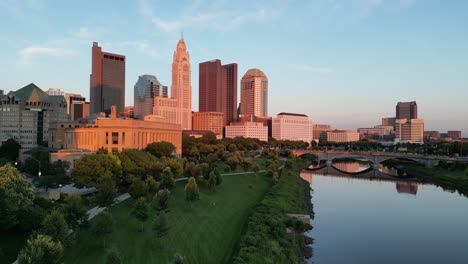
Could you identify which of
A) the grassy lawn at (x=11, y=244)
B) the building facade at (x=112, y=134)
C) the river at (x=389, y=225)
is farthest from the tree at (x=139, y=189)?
the building facade at (x=112, y=134)

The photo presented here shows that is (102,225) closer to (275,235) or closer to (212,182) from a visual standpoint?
(275,235)

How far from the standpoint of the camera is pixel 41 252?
2406 cm

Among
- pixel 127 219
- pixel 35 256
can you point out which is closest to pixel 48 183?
pixel 127 219

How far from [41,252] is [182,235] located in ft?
50.9

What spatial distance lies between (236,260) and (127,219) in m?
14.6

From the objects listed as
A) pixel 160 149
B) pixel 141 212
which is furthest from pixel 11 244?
pixel 160 149

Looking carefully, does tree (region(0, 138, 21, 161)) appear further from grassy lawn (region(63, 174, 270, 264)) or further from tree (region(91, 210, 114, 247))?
tree (region(91, 210, 114, 247))

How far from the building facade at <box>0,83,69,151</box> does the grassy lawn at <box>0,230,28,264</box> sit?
101 m

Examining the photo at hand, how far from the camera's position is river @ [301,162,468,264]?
132 ft

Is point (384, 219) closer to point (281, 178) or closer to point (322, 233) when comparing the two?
point (322, 233)

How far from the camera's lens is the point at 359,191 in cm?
8419

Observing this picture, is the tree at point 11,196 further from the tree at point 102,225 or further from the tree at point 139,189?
the tree at point 139,189

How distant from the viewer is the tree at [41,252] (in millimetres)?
23914

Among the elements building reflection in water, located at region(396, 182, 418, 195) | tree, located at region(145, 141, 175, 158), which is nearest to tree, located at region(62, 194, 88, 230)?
tree, located at region(145, 141, 175, 158)
